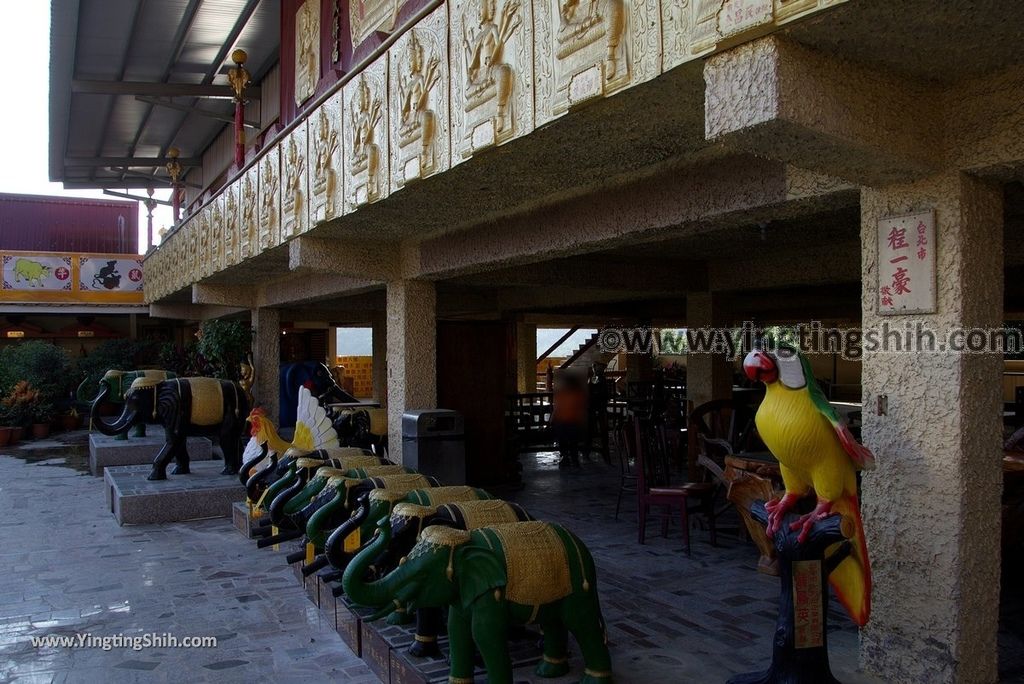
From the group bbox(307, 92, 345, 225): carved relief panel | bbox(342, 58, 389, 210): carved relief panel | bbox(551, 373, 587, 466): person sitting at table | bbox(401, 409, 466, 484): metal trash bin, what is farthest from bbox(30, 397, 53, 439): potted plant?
bbox(342, 58, 389, 210): carved relief panel

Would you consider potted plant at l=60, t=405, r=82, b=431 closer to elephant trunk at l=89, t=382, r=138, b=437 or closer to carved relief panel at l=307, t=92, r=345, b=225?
elephant trunk at l=89, t=382, r=138, b=437

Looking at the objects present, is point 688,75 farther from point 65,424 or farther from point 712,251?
point 65,424

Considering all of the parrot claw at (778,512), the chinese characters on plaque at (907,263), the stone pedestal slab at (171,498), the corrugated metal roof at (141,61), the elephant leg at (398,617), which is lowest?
the stone pedestal slab at (171,498)

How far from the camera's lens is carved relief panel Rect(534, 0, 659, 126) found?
3.02 metres

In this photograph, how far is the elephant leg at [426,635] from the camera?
3.94 m

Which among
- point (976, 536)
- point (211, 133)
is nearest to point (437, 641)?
point (976, 536)

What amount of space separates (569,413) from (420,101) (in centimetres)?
723

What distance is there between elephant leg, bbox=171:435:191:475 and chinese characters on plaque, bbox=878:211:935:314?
791 centimetres

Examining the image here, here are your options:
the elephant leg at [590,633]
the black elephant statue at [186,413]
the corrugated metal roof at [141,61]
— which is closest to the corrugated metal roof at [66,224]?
the corrugated metal roof at [141,61]

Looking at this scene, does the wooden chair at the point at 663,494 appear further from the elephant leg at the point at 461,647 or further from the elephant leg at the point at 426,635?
the elephant leg at the point at 461,647

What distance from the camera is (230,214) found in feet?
30.7

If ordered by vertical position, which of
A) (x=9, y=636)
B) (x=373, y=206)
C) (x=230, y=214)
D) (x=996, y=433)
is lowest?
(x=9, y=636)

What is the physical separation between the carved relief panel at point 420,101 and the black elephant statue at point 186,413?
528 centimetres

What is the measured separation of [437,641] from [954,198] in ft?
10.3
